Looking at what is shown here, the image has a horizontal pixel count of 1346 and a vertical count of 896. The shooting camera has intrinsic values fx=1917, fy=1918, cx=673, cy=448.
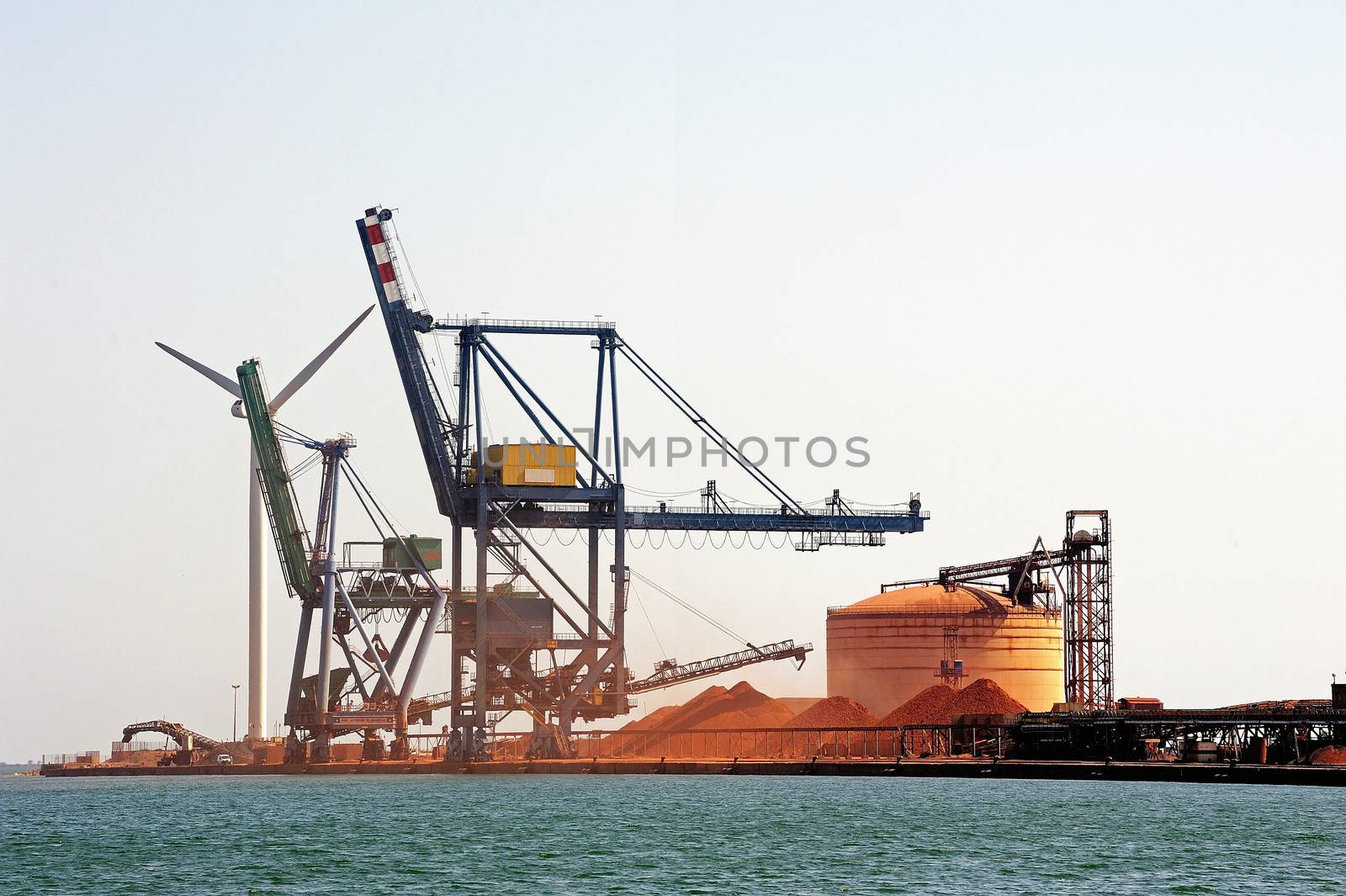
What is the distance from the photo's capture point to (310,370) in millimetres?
113875

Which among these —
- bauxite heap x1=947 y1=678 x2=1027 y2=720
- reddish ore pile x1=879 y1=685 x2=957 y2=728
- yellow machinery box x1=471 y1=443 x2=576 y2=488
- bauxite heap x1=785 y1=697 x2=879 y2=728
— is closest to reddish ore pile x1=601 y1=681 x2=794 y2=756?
bauxite heap x1=785 y1=697 x2=879 y2=728

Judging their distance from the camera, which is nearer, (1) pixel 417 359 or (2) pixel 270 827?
(2) pixel 270 827

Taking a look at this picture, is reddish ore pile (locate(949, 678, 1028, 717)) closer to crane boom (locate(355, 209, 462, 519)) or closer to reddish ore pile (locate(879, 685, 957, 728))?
reddish ore pile (locate(879, 685, 957, 728))

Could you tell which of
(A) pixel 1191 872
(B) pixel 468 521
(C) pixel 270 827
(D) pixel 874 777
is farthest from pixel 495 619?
(A) pixel 1191 872

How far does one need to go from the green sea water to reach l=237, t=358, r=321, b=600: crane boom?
49.7 ft

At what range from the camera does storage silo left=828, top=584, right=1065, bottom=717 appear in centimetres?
11656

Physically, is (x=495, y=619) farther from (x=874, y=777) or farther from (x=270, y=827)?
(x=270, y=827)

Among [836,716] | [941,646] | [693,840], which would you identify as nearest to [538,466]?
[836,716]

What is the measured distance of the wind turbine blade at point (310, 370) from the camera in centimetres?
11169

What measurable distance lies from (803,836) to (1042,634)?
55.6 m

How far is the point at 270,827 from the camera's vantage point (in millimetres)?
71750

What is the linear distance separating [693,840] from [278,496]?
48.8m

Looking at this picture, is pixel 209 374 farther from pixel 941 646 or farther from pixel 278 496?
pixel 941 646

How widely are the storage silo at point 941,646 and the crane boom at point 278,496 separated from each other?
3368 centimetres
